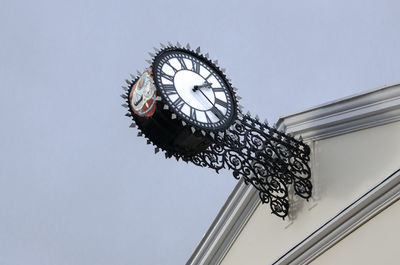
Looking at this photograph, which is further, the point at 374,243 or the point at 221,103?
the point at 221,103

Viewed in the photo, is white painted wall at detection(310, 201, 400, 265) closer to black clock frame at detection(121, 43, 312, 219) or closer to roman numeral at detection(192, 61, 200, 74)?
black clock frame at detection(121, 43, 312, 219)

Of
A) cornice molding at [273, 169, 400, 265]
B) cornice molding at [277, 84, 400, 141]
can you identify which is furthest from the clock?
cornice molding at [273, 169, 400, 265]

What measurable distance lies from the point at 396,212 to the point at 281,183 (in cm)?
173

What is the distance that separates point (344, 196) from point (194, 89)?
1799 millimetres

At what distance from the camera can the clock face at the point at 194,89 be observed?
24.7ft

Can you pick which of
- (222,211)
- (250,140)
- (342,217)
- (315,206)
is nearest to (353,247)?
(342,217)

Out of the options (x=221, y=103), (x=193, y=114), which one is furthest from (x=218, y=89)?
(x=193, y=114)

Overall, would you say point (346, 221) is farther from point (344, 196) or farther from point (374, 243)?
point (344, 196)

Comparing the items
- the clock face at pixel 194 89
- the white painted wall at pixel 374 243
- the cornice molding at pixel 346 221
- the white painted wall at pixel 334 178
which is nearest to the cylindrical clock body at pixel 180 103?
the clock face at pixel 194 89

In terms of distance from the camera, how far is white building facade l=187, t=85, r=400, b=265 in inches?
273

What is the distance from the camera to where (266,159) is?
7949 millimetres

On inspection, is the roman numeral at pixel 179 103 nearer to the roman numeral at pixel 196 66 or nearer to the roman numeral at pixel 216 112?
the roman numeral at pixel 216 112

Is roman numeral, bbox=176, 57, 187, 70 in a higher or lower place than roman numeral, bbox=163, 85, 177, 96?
higher

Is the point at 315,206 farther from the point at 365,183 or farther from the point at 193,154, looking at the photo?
the point at 193,154
